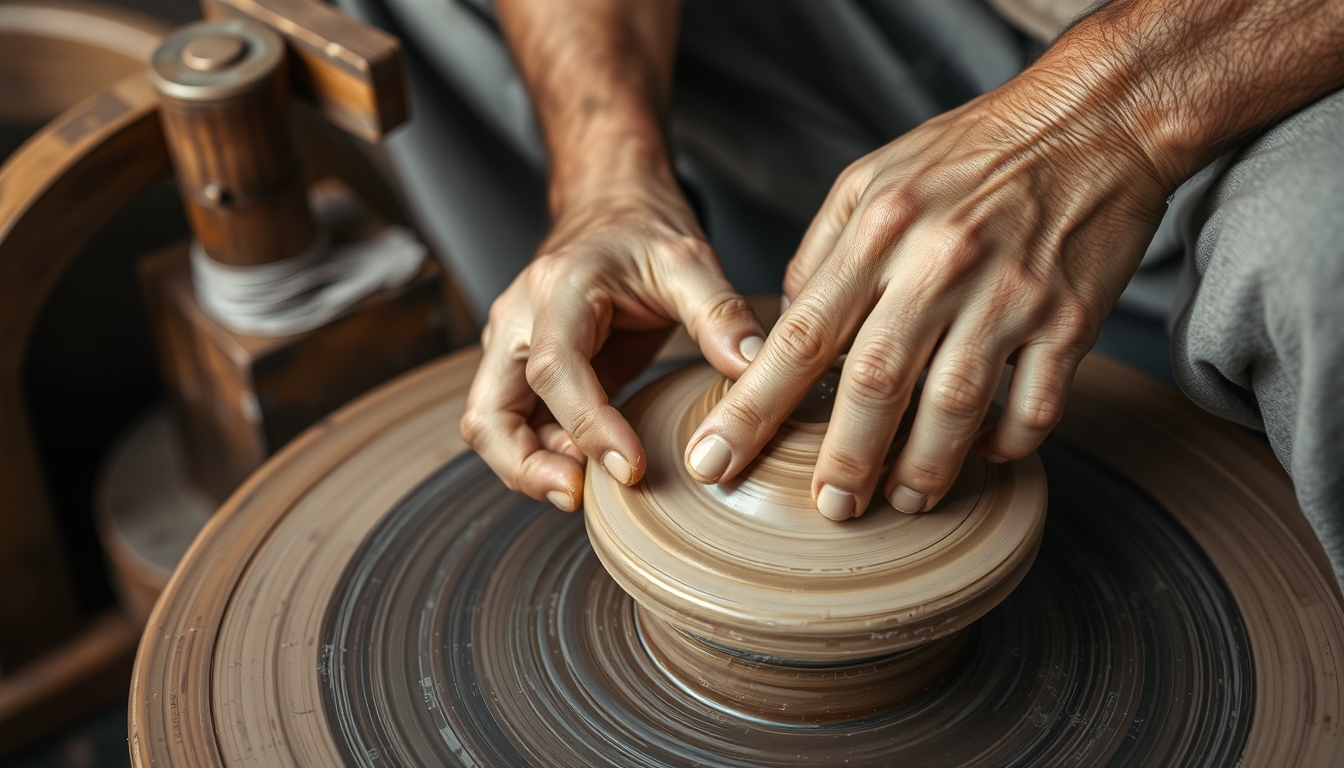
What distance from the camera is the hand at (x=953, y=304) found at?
2.77 feet

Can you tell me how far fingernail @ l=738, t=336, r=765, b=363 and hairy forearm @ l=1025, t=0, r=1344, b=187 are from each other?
31 cm

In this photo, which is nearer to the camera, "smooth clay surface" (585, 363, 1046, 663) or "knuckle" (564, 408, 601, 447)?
"smooth clay surface" (585, 363, 1046, 663)

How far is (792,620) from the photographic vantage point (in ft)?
2.62

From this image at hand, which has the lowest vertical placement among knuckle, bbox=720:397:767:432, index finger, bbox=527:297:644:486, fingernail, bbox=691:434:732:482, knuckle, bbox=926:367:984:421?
index finger, bbox=527:297:644:486

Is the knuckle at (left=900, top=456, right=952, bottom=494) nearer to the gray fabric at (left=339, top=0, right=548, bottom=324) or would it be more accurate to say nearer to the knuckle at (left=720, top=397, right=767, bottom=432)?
the knuckle at (left=720, top=397, right=767, bottom=432)

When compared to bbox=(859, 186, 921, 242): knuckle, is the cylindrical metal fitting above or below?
below

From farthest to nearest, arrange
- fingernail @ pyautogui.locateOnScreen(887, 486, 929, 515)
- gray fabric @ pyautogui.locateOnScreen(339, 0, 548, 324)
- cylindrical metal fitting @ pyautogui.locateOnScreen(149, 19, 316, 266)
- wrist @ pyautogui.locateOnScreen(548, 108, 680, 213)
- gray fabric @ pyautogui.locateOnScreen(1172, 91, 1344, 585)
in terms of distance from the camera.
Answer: gray fabric @ pyautogui.locateOnScreen(339, 0, 548, 324), cylindrical metal fitting @ pyautogui.locateOnScreen(149, 19, 316, 266), wrist @ pyautogui.locateOnScreen(548, 108, 680, 213), fingernail @ pyautogui.locateOnScreen(887, 486, 929, 515), gray fabric @ pyautogui.locateOnScreen(1172, 91, 1344, 585)

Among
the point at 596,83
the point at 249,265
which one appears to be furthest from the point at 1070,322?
the point at 249,265

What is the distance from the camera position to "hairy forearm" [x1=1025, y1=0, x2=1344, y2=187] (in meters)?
0.92

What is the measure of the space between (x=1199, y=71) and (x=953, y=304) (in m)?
0.30

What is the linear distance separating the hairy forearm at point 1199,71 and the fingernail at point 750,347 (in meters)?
0.31

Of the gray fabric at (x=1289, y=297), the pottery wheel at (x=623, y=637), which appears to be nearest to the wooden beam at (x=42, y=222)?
the pottery wheel at (x=623, y=637)

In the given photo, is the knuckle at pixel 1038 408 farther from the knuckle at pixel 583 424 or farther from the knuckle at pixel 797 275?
the knuckle at pixel 583 424

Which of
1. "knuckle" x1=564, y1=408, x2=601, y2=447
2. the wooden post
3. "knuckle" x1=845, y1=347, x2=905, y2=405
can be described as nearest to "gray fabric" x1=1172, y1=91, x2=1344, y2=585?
"knuckle" x1=845, y1=347, x2=905, y2=405
